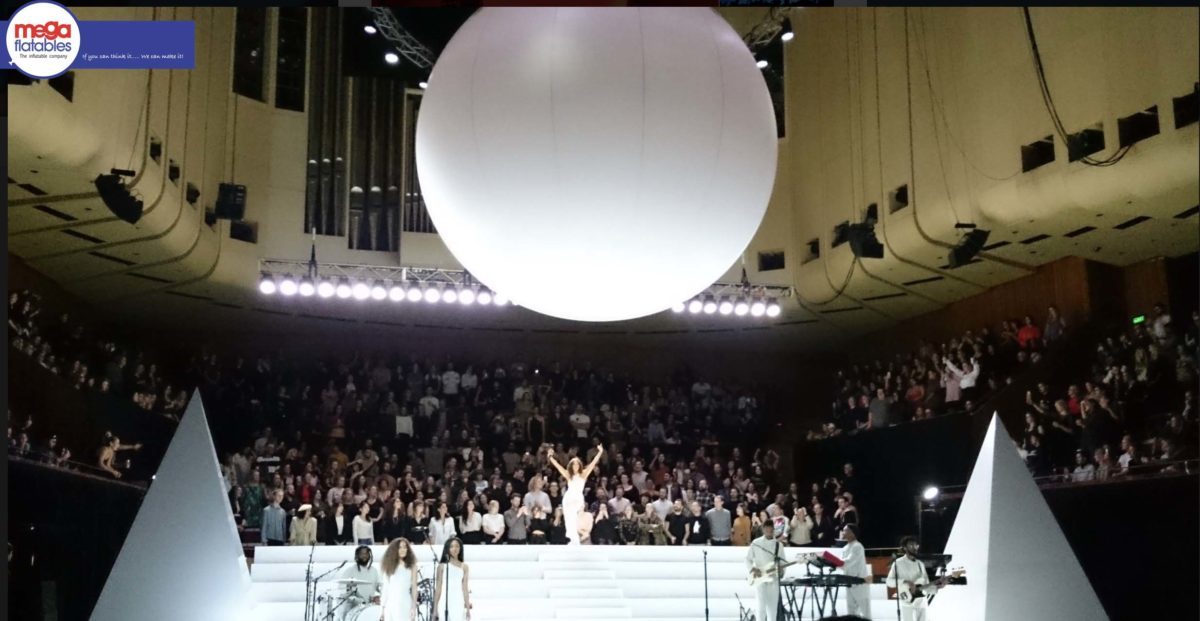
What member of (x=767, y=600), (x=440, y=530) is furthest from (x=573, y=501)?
(x=767, y=600)

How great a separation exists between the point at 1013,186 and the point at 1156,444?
3533 mm

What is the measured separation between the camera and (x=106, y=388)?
14102 mm

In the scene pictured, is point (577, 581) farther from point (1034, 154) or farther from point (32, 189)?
point (32, 189)

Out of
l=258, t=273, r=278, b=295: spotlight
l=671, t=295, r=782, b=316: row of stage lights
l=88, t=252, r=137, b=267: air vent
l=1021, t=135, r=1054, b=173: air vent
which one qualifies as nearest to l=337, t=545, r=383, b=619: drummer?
l=258, t=273, r=278, b=295: spotlight

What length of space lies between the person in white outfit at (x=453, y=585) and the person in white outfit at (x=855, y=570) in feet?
11.9

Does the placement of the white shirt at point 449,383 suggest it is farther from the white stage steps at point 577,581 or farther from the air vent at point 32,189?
the air vent at point 32,189

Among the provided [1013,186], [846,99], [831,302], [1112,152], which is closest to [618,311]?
[1112,152]

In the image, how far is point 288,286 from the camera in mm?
15375

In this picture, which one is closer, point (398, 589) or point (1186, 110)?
point (398, 589)

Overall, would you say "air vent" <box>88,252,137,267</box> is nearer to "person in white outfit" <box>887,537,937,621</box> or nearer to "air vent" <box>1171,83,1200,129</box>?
"person in white outfit" <box>887,537,937,621</box>

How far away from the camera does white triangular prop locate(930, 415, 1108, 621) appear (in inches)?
355

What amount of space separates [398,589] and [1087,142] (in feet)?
28.3

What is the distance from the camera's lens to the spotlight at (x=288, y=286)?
50.3 feet

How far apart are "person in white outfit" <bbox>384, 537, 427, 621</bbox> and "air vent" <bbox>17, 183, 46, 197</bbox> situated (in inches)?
254
